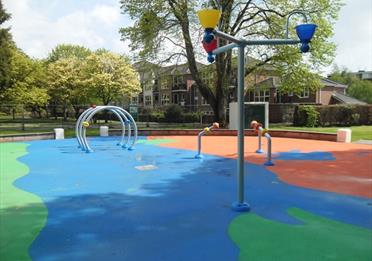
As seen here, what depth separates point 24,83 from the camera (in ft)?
128

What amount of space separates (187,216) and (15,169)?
7211 millimetres

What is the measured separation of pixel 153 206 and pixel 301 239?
8.96ft

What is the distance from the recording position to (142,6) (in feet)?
93.8

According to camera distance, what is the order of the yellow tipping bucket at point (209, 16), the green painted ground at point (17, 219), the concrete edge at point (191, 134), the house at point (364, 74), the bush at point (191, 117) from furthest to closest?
1. the house at point (364, 74)
2. the bush at point (191, 117)
3. the concrete edge at point (191, 134)
4. the yellow tipping bucket at point (209, 16)
5. the green painted ground at point (17, 219)

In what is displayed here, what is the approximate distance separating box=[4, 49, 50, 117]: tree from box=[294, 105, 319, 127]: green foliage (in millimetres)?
24926

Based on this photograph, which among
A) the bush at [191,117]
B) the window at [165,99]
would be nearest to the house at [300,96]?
the bush at [191,117]

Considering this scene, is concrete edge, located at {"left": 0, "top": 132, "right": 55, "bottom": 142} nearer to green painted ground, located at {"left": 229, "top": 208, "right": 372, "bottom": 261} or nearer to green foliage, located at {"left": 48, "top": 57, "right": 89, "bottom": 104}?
green painted ground, located at {"left": 229, "top": 208, "right": 372, "bottom": 261}

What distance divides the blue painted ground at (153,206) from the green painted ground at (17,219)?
167 mm

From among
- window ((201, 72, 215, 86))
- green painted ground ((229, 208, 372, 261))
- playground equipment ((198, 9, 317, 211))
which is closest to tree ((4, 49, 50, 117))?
window ((201, 72, 215, 86))

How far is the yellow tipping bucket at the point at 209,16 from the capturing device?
17.8 feet

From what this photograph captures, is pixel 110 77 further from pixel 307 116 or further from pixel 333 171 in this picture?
pixel 333 171

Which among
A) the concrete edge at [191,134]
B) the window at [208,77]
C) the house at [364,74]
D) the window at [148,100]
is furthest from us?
the house at [364,74]

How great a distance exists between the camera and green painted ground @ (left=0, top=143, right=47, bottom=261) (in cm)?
474

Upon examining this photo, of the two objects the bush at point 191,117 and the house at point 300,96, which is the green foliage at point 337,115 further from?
the house at point 300,96
